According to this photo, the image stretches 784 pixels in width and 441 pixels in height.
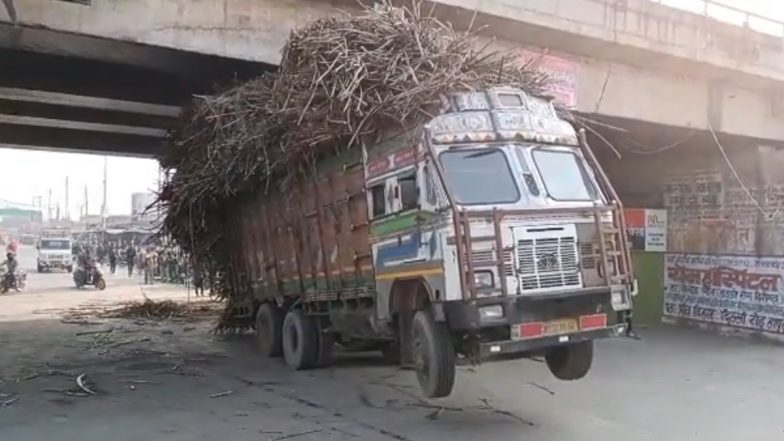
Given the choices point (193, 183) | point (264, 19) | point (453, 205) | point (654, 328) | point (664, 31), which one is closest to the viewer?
point (453, 205)

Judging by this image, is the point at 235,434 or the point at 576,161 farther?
the point at 576,161

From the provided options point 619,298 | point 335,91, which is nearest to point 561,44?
point 335,91

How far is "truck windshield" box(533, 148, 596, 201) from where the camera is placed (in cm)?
841

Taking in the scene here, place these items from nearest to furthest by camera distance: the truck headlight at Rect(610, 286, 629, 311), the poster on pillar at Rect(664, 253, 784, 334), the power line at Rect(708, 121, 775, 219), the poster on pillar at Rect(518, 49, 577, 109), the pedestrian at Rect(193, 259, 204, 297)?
the truck headlight at Rect(610, 286, 629, 311), the poster on pillar at Rect(518, 49, 577, 109), the poster on pillar at Rect(664, 253, 784, 334), the power line at Rect(708, 121, 775, 219), the pedestrian at Rect(193, 259, 204, 297)

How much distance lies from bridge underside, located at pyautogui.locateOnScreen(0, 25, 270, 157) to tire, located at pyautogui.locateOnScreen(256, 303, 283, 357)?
383cm

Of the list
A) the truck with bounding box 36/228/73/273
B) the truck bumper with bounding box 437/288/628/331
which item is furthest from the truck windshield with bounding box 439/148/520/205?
the truck with bounding box 36/228/73/273

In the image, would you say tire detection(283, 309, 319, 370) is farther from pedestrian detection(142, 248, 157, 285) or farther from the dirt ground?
pedestrian detection(142, 248, 157, 285)

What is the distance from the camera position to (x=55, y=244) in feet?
161

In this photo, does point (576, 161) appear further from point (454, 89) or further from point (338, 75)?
point (338, 75)

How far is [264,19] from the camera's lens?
38.1ft

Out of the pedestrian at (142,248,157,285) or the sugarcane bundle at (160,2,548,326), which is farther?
the pedestrian at (142,248,157,285)

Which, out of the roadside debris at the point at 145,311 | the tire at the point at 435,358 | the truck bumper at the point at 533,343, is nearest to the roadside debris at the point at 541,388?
the truck bumper at the point at 533,343

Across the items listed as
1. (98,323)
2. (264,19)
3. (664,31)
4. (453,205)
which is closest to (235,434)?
(453,205)

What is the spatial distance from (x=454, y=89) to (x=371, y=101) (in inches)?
39.9
